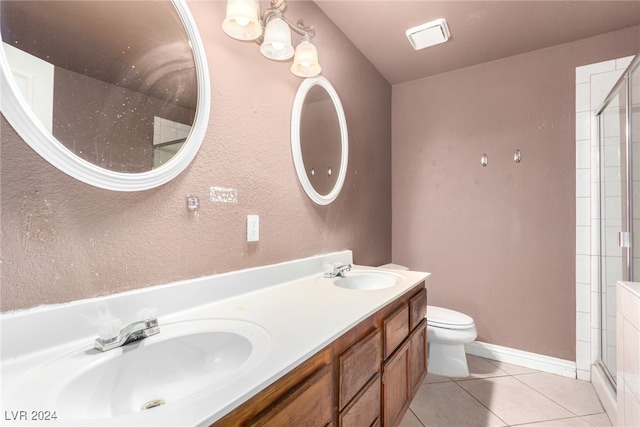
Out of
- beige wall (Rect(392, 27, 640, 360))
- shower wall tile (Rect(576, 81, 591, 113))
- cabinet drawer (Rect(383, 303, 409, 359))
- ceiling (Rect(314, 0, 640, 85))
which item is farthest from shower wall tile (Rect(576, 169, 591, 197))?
cabinet drawer (Rect(383, 303, 409, 359))

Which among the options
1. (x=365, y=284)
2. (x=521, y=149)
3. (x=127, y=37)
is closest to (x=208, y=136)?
(x=127, y=37)

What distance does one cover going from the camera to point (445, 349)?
6.76 ft

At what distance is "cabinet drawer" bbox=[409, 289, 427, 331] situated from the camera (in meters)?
1.43

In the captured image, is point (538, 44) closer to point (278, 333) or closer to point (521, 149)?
point (521, 149)

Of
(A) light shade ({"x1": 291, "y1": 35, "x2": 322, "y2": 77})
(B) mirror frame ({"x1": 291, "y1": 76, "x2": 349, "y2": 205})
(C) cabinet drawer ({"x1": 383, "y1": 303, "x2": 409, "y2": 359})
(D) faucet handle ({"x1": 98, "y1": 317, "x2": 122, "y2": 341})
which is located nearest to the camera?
(D) faucet handle ({"x1": 98, "y1": 317, "x2": 122, "y2": 341})

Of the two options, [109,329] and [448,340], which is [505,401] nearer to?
[448,340]

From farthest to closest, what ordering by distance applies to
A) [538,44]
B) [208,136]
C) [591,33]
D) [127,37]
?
[538,44], [591,33], [208,136], [127,37]

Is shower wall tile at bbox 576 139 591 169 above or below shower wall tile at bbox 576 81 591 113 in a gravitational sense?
below

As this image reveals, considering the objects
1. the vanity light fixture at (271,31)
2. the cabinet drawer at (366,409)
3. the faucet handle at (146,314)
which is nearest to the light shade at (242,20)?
the vanity light fixture at (271,31)

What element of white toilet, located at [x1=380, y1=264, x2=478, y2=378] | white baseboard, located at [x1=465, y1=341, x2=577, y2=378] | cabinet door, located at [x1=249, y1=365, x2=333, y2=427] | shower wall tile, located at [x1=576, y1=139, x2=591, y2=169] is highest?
shower wall tile, located at [x1=576, y1=139, x2=591, y2=169]

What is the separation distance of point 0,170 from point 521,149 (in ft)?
8.99

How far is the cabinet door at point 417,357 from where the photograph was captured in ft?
4.73

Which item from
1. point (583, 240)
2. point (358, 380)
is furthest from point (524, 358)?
point (358, 380)

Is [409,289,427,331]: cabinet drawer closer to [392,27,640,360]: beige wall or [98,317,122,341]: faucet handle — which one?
[392,27,640,360]: beige wall
